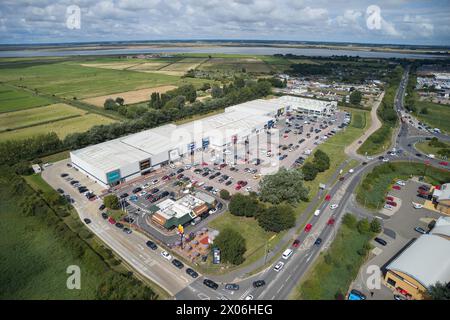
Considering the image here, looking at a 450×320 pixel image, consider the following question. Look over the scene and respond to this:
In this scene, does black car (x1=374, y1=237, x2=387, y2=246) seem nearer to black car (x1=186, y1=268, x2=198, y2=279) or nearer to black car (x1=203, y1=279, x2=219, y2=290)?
black car (x1=203, y1=279, x2=219, y2=290)

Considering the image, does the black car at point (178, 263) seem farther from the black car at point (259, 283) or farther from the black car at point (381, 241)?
the black car at point (381, 241)

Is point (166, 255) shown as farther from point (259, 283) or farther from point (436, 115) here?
point (436, 115)

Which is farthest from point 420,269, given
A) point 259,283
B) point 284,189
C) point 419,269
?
point 284,189

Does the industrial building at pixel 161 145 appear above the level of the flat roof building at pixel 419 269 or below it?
above

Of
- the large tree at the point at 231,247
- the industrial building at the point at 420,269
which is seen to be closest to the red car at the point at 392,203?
the industrial building at the point at 420,269

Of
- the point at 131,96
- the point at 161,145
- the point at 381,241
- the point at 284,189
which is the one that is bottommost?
the point at 381,241
